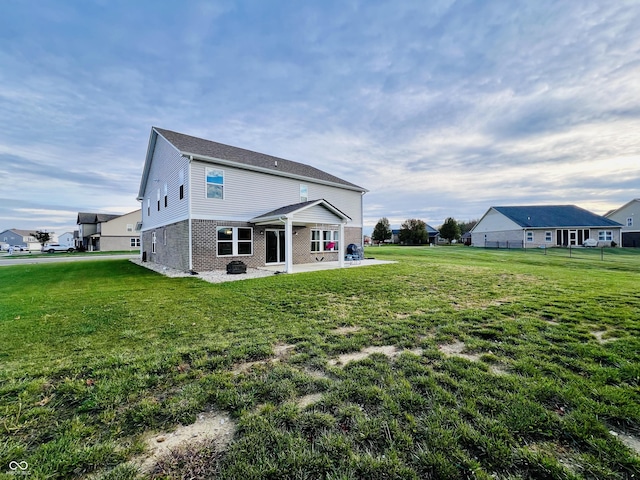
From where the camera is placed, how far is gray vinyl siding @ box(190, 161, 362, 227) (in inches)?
514

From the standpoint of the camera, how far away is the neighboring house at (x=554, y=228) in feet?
113

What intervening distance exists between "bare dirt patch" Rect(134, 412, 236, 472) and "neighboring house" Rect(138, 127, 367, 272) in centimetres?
1010

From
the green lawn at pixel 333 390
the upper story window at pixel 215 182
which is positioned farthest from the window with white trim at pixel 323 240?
the green lawn at pixel 333 390

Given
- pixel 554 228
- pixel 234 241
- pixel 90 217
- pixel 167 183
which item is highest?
pixel 90 217

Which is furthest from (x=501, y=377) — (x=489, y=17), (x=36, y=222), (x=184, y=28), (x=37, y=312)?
(x=36, y=222)

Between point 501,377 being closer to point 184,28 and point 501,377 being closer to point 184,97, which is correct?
point 184,28

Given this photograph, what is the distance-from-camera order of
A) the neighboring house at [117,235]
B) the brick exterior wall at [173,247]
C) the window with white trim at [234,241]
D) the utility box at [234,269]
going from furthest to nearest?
Answer: the neighboring house at [117,235] < the window with white trim at [234,241] < the brick exterior wall at [173,247] < the utility box at [234,269]

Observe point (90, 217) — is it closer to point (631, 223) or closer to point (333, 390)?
point (333, 390)

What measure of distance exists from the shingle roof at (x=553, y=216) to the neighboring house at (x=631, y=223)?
12.7 ft

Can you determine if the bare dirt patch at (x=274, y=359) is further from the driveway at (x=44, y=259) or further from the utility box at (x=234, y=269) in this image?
the driveway at (x=44, y=259)

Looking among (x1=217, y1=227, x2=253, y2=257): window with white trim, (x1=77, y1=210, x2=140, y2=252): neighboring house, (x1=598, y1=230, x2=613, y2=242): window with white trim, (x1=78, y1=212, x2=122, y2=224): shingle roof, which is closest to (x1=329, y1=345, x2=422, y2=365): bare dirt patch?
(x1=217, y1=227, x2=253, y2=257): window with white trim

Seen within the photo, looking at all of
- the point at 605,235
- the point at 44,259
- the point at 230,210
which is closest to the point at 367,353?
the point at 230,210

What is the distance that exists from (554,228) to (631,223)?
14.6 m

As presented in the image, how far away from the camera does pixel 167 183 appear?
52.5 feet
